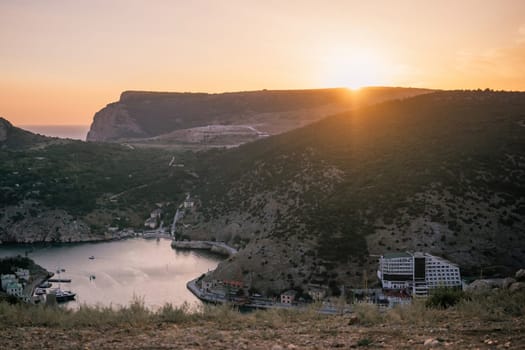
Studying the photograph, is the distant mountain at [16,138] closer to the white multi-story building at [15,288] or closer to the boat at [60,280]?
the boat at [60,280]

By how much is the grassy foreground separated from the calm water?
22.8 m

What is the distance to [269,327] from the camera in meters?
7.62

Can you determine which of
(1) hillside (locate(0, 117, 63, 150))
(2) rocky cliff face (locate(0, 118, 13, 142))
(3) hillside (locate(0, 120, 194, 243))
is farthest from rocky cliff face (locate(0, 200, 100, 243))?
(2) rocky cliff face (locate(0, 118, 13, 142))

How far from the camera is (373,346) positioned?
644cm

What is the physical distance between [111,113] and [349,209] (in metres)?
104

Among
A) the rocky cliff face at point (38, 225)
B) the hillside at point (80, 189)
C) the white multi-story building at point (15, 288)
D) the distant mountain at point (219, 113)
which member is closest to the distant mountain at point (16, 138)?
the hillside at point (80, 189)

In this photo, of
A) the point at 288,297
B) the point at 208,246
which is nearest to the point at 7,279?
the point at 208,246

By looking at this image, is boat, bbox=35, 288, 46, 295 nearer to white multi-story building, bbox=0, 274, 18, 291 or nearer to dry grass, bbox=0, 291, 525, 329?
white multi-story building, bbox=0, 274, 18, 291

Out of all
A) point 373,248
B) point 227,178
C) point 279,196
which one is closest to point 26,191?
point 227,178

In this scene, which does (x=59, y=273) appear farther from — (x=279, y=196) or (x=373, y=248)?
(x=373, y=248)

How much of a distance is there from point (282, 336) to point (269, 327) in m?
0.62

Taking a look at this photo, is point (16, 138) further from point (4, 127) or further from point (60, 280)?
point (60, 280)

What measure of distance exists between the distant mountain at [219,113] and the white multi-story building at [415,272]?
207 ft

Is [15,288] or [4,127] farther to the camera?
[4,127]
